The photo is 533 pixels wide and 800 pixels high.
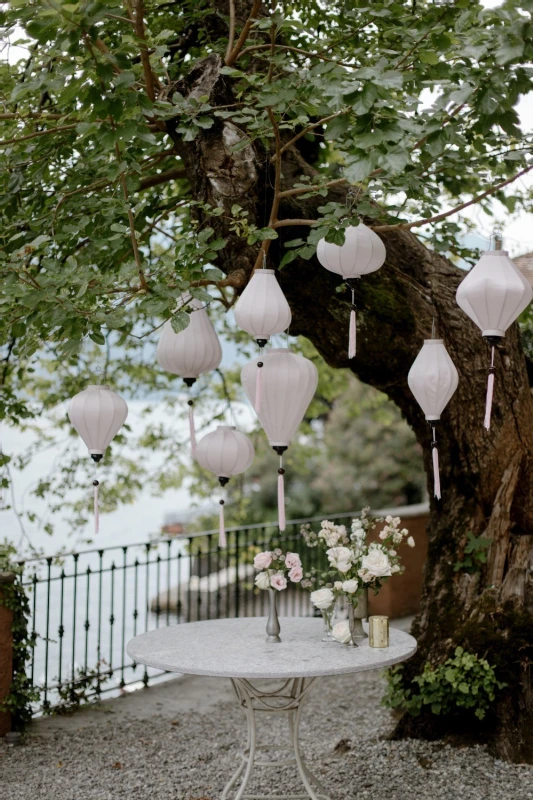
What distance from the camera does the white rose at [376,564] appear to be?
4363 millimetres

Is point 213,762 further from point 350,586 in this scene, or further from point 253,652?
point 350,586

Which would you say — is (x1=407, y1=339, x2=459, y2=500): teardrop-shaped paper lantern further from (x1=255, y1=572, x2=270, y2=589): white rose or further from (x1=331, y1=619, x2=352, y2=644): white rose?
(x1=255, y1=572, x2=270, y2=589): white rose

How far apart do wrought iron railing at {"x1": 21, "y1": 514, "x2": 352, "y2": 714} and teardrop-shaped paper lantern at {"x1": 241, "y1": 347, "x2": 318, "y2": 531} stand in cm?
210

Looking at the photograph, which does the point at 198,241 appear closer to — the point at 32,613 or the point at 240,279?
the point at 240,279

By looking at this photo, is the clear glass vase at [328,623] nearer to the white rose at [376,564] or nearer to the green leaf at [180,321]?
the white rose at [376,564]

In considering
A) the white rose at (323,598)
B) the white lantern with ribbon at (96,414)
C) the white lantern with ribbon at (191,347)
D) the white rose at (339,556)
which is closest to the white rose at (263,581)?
the white rose at (323,598)

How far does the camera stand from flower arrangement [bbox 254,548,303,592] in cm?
443

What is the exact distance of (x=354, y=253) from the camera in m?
4.05

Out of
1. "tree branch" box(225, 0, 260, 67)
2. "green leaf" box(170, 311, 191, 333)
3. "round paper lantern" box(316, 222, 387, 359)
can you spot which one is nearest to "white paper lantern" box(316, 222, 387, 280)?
"round paper lantern" box(316, 222, 387, 359)

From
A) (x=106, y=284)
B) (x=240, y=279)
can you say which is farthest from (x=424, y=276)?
(x=106, y=284)

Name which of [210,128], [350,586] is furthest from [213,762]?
[210,128]

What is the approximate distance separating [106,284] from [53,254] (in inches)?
36.5

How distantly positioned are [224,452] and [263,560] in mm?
643

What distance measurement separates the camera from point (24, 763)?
538 cm
